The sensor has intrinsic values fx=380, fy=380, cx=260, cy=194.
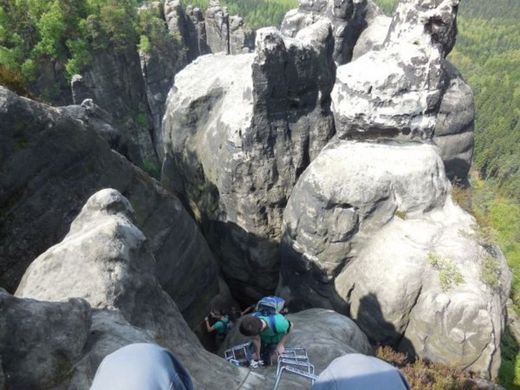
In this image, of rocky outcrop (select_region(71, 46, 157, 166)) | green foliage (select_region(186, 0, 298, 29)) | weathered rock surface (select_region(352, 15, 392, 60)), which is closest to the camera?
weathered rock surface (select_region(352, 15, 392, 60))

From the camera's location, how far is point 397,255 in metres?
12.2

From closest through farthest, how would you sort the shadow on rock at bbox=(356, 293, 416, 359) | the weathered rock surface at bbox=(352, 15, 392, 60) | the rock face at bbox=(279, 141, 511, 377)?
the rock face at bbox=(279, 141, 511, 377)
the shadow on rock at bbox=(356, 293, 416, 359)
the weathered rock surface at bbox=(352, 15, 392, 60)

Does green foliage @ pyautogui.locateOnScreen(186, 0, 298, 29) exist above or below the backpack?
below

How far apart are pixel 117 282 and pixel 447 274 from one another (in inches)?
374

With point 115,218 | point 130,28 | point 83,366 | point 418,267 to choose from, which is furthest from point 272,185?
point 130,28

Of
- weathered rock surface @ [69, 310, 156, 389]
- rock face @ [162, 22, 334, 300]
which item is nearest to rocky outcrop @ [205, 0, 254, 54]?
rock face @ [162, 22, 334, 300]

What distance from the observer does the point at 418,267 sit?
38.9 ft

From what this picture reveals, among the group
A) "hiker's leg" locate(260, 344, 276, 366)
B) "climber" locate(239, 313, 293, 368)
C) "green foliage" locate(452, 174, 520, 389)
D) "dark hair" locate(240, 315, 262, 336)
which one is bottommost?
"green foliage" locate(452, 174, 520, 389)

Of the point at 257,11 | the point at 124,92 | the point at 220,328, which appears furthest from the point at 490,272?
the point at 257,11

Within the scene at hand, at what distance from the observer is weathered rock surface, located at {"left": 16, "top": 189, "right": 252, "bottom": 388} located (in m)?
6.23

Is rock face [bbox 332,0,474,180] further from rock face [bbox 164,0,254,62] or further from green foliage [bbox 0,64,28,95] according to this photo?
rock face [bbox 164,0,254,62]

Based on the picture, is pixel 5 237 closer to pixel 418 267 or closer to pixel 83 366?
pixel 83 366

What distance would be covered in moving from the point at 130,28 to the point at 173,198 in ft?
111

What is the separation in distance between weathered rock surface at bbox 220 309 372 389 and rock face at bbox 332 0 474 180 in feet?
22.6
